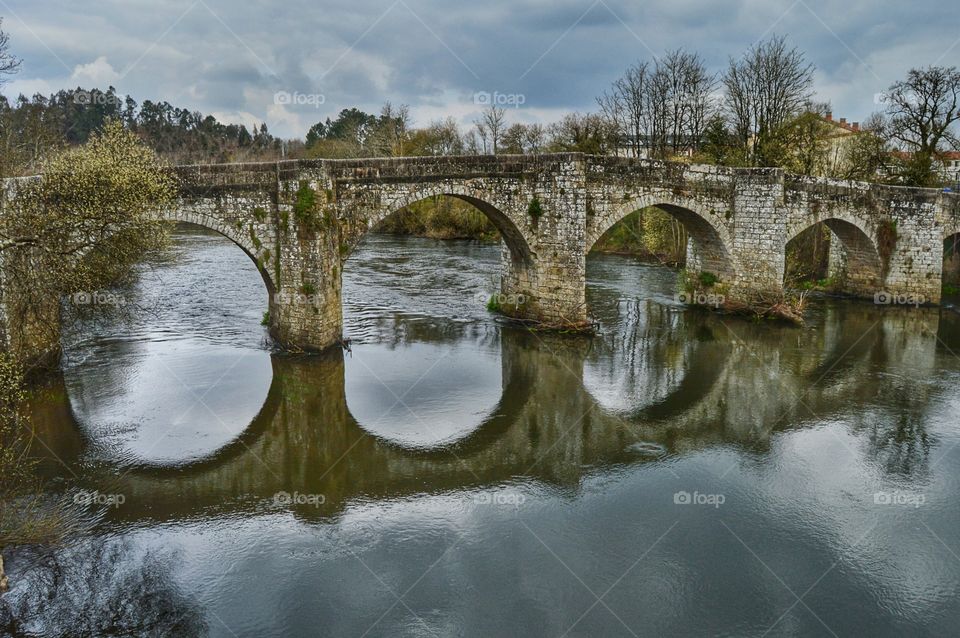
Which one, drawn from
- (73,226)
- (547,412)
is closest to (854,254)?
(547,412)

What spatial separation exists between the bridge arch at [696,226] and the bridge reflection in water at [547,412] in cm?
252

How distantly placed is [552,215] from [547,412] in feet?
21.3

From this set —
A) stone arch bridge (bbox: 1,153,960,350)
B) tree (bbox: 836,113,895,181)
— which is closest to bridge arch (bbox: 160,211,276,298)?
stone arch bridge (bbox: 1,153,960,350)

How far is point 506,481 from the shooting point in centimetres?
1075

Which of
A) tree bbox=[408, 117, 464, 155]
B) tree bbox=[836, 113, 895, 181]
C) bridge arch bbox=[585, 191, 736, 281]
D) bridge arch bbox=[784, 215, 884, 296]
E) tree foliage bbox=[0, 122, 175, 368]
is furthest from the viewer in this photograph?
tree bbox=[408, 117, 464, 155]

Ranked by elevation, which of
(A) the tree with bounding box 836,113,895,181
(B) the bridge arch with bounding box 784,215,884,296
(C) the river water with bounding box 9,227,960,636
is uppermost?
(A) the tree with bounding box 836,113,895,181

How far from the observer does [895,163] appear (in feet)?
90.5

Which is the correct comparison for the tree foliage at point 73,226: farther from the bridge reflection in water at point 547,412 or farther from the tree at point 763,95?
the tree at point 763,95

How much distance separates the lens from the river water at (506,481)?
306 inches

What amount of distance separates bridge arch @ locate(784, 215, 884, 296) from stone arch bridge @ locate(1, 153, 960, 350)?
58mm

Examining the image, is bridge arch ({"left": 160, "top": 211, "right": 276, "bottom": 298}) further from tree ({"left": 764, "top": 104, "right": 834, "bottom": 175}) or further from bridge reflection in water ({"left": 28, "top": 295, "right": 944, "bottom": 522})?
tree ({"left": 764, "top": 104, "right": 834, "bottom": 175})

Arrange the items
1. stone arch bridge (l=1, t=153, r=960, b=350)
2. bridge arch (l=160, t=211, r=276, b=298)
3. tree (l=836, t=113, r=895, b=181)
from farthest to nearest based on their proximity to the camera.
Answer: tree (l=836, t=113, r=895, b=181) < stone arch bridge (l=1, t=153, r=960, b=350) < bridge arch (l=160, t=211, r=276, b=298)

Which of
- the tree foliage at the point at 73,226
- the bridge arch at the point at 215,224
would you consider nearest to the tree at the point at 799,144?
the bridge arch at the point at 215,224

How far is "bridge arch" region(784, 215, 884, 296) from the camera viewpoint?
22750mm
